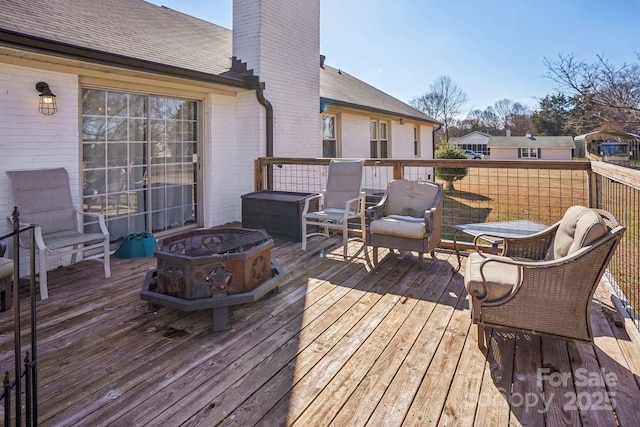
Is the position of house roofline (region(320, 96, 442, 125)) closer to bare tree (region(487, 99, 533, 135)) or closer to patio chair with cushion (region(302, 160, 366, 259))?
patio chair with cushion (region(302, 160, 366, 259))

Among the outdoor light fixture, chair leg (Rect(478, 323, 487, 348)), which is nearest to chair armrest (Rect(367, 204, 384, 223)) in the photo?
chair leg (Rect(478, 323, 487, 348))

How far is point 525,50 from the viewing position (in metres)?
14.9

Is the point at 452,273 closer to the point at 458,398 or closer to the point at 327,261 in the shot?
the point at 327,261

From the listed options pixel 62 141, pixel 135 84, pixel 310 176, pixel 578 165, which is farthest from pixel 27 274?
pixel 578 165

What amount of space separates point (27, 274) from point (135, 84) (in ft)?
8.34

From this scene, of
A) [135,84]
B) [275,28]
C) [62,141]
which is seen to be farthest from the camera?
[275,28]

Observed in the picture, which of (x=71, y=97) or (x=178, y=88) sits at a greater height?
(x=178, y=88)

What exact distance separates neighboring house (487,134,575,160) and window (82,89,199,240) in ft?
125

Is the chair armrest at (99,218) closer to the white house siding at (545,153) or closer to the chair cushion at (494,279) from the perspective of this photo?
the chair cushion at (494,279)

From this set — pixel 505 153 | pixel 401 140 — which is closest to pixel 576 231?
pixel 401 140

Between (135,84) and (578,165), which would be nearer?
(578,165)

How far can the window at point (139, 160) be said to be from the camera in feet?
15.6

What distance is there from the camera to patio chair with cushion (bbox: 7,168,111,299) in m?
3.74

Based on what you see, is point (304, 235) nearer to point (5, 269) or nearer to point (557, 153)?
point (5, 269)
